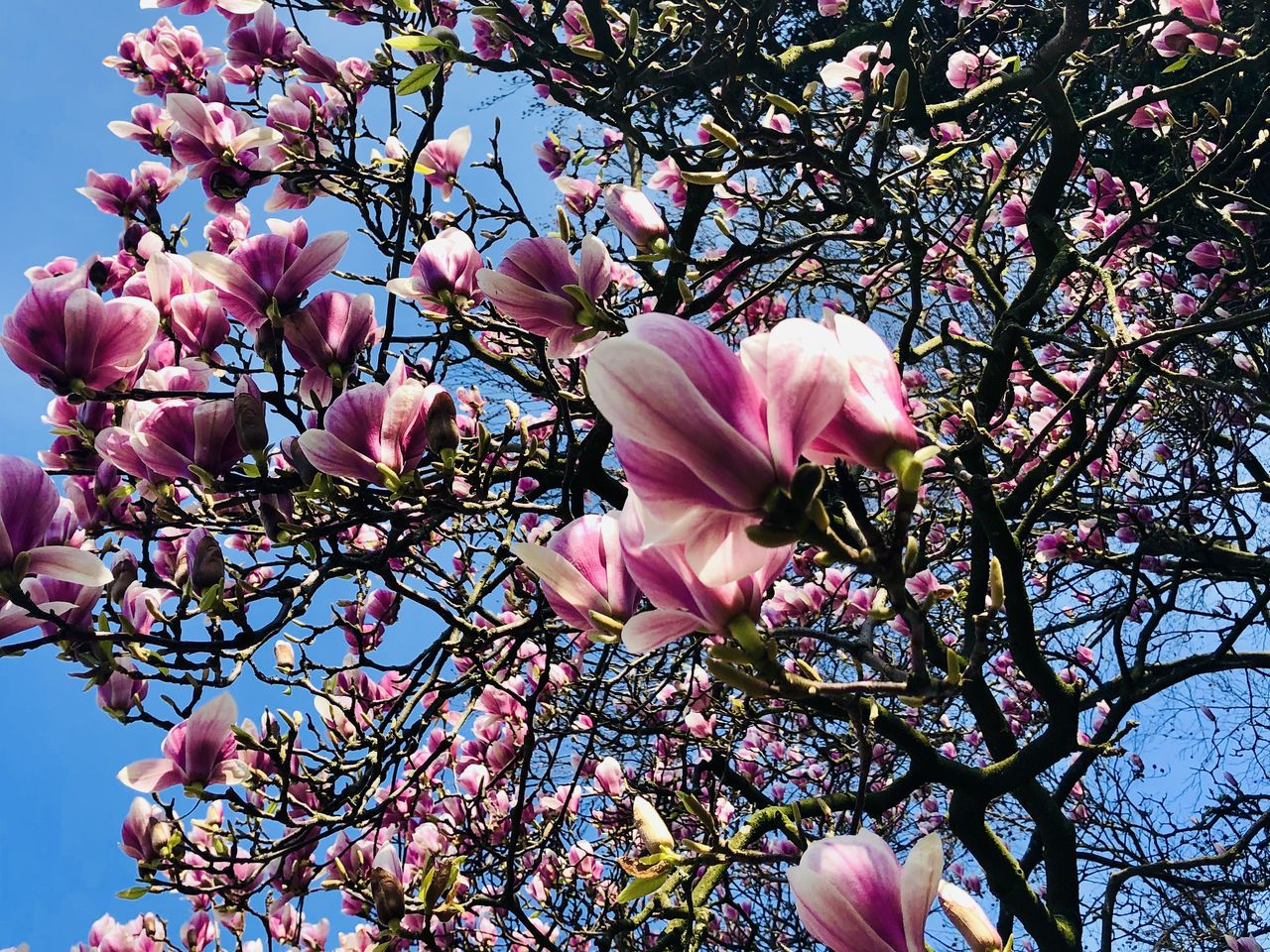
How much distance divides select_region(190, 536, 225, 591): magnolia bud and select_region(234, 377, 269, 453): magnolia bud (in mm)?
189

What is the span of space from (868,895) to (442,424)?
869mm

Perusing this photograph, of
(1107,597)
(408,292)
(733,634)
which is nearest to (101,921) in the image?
(408,292)

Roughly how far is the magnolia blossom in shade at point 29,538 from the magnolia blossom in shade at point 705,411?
0.85m

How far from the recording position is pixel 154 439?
4.39ft

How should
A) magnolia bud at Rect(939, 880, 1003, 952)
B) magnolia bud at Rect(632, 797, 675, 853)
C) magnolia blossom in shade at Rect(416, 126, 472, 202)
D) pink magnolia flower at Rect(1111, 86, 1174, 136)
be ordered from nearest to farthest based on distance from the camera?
magnolia bud at Rect(939, 880, 1003, 952)
magnolia bud at Rect(632, 797, 675, 853)
magnolia blossom in shade at Rect(416, 126, 472, 202)
pink magnolia flower at Rect(1111, 86, 1174, 136)

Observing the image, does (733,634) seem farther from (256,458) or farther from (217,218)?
(217,218)

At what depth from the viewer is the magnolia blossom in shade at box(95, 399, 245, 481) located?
1330 mm

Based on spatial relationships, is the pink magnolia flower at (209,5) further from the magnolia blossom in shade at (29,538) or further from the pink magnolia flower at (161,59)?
the magnolia blossom in shade at (29,538)

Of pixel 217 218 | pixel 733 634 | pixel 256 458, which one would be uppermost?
pixel 217 218

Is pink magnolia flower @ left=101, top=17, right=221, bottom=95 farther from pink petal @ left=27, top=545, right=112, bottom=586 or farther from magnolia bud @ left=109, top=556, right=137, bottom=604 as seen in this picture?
pink petal @ left=27, top=545, right=112, bottom=586

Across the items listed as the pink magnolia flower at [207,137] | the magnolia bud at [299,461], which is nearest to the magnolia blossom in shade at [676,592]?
the magnolia bud at [299,461]

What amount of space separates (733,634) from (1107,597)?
389cm

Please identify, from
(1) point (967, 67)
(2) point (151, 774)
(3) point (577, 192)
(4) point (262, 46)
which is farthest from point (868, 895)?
(1) point (967, 67)

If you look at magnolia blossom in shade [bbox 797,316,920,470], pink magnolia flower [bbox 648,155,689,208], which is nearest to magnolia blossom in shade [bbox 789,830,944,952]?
magnolia blossom in shade [bbox 797,316,920,470]
